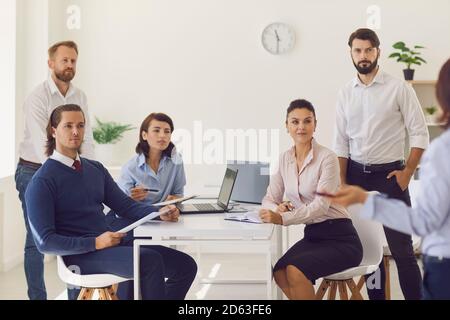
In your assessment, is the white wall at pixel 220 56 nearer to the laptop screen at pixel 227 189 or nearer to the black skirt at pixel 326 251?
the laptop screen at pixel 227 189

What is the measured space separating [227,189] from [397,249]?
97 cm

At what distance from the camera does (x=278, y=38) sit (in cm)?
589

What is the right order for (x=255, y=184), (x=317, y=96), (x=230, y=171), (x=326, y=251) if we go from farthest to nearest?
(x=317, y=96) < (x=255, y=184) < (x=230, y=171) < (x=326, y=251)

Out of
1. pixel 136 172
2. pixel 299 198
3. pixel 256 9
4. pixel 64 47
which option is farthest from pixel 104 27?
pixel 299 198

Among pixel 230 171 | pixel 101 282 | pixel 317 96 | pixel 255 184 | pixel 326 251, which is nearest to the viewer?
pixel 101 282

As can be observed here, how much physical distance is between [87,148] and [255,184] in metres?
1.03

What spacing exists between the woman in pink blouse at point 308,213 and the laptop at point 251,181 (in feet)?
1.09

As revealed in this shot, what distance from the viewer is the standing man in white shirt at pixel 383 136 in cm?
353

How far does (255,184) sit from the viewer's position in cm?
376

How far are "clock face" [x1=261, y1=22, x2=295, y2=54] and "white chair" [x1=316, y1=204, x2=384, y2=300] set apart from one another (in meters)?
2.72

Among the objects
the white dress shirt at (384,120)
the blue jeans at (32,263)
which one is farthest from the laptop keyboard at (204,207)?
the blue jeans at (32,263)

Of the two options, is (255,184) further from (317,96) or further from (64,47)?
(317,96)

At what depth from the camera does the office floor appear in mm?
4348

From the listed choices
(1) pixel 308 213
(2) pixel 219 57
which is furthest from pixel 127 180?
(2) pixel 219 57
